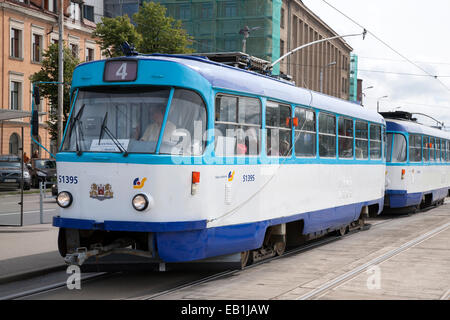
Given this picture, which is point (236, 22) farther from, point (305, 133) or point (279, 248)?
point (279, 248)

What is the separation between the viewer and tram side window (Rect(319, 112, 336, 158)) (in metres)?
12.3

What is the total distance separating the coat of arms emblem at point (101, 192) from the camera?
827cm

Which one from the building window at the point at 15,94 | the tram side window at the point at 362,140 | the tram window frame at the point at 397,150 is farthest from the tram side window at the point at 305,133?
the building window at the point at 15,94

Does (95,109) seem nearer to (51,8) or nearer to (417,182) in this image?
(417,182)

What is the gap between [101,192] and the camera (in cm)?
831

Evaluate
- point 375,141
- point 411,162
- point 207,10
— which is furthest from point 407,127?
point 207,10

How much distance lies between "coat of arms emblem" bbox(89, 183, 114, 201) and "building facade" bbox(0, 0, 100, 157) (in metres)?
35.1

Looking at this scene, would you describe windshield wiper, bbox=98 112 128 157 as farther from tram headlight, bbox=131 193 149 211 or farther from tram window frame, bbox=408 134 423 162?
tram window frame, bbox=408 134 423 162

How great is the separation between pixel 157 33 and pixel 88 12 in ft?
65.9

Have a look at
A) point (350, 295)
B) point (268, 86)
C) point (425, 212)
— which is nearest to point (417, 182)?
point (425, 212)

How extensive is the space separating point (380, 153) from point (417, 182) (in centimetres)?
535

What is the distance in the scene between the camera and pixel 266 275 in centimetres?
959

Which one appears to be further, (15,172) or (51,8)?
(51,8)

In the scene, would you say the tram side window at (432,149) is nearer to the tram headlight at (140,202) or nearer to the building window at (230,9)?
the tram headlight at (140,202)
